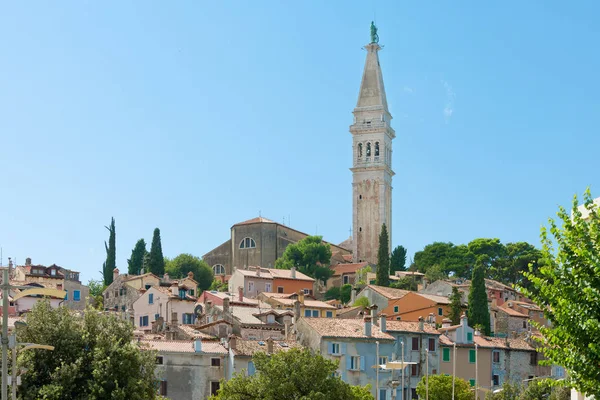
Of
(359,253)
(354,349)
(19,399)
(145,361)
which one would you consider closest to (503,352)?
(354,349)

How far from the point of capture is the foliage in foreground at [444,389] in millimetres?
66000

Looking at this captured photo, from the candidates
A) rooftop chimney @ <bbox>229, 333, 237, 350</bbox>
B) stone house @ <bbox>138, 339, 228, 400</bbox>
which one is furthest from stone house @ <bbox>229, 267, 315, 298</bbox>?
stone house @ <bbox>138, 339, 228, 400</bbox>

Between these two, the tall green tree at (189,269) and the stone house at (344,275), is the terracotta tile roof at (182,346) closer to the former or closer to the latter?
the tall green tree at (189,269)

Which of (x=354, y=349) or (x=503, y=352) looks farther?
(x=503, y=352)

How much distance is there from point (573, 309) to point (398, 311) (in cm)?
7341

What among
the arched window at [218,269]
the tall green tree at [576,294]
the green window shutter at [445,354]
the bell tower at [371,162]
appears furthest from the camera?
the bell tower at [371,162]

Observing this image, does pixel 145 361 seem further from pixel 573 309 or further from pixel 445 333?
pixel 445 333

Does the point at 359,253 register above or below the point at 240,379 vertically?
above

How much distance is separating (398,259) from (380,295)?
2950 cm

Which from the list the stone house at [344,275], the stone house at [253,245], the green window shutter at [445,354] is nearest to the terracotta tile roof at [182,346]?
the green window shutter at [445,354]

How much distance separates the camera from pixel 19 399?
144ft

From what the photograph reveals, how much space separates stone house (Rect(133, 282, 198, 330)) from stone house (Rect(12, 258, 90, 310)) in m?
10.7

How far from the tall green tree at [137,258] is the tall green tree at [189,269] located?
159 inches

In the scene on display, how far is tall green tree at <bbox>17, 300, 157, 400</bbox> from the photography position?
44656mm
